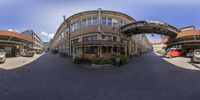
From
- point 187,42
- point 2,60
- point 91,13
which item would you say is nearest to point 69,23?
point 91,13

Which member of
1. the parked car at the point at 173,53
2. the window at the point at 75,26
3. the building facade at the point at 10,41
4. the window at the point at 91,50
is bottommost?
the parked car at the point at 173,53

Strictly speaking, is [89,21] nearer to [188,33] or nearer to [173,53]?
[173,53]

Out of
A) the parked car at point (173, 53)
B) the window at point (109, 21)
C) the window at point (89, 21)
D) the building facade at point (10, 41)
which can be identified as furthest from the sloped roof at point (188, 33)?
the building facade at point (10, 41)

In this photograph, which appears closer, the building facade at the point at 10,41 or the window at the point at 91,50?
the window at the point at 91,50

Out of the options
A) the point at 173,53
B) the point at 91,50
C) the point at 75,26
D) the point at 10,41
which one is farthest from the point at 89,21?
the point at 10,41

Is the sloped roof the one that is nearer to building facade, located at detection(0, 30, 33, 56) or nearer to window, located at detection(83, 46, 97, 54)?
window, located at detection(83, 46, 97, 54)

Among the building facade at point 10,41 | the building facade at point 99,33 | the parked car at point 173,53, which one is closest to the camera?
the building facade at point 99,33

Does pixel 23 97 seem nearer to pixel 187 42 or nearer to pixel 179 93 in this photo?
pixel 179 93

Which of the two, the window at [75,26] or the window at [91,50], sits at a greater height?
the window at [75,26]

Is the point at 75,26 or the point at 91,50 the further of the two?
the point at 75,26

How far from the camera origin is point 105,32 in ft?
75.5

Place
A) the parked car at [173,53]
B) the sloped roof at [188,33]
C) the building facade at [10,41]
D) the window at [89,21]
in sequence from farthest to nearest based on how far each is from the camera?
the parked car at [173,53]
the building facade at [10,41]
the sloped roof at [188,33]
the window at [89,21]

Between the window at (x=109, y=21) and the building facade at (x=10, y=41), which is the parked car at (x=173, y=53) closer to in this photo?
the window at (x=109, y=21)

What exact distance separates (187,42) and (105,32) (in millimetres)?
17681
